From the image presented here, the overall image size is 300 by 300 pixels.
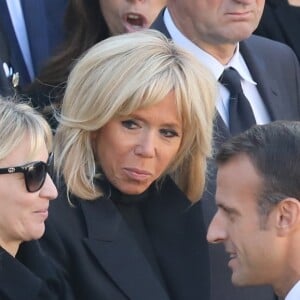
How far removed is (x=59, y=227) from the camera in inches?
143

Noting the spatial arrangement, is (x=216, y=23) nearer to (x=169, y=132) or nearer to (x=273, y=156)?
(x=169, y=132)

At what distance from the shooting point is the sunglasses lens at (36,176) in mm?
3416

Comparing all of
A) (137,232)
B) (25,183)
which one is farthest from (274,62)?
(25,183)

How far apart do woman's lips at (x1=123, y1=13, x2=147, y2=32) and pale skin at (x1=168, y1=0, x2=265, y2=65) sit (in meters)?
0.55

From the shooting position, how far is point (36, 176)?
344 cm

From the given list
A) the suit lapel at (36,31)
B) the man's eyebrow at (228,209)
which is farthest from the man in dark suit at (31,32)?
the man's eyebrow at (228,209)

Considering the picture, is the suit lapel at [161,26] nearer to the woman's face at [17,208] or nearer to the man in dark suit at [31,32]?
the man in dark suit at [31,32]

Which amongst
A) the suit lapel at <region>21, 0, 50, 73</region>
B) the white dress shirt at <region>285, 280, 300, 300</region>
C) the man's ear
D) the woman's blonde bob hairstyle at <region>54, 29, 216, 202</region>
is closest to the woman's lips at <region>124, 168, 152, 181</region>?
the woman's blonde bob hairstyle at <region>54, 29, 216, 202</region>

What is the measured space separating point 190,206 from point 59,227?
1.72 ft

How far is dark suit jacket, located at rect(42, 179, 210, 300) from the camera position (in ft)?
11.8

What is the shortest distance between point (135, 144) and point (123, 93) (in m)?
0.19

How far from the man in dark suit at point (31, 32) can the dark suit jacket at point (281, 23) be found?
4.20 ft

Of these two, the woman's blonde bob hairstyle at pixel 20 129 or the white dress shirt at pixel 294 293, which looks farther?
the woman's blonde bob hairstyle at pixel 20 129

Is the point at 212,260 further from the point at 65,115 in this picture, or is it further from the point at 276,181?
the point at 276,181
